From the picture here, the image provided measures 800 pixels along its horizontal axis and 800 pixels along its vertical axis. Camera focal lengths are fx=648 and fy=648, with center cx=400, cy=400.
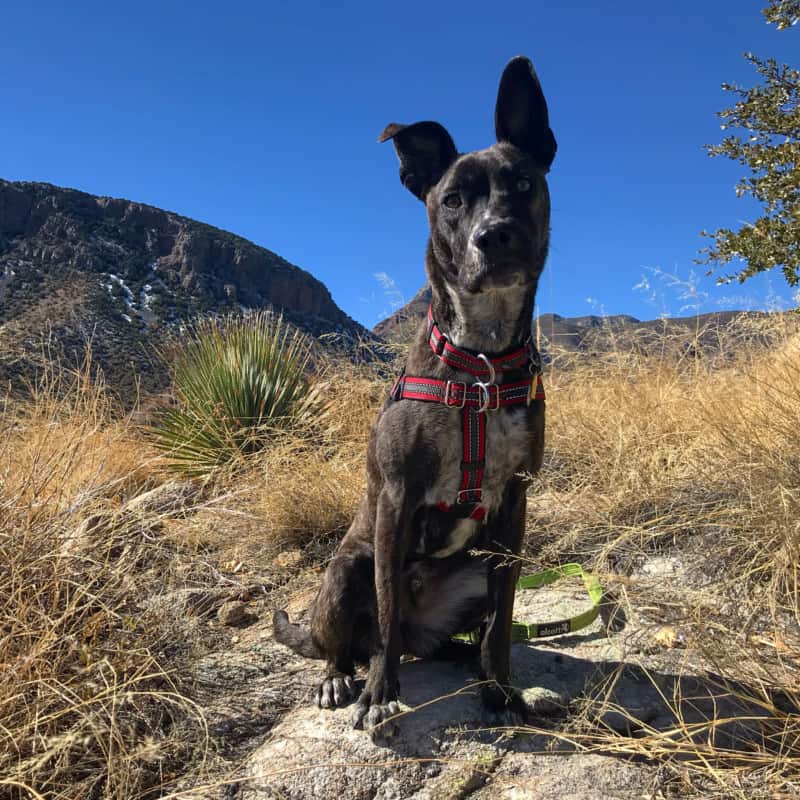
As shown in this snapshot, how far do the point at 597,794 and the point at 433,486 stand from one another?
111cm

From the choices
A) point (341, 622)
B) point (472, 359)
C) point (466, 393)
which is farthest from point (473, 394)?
point (341, 622)

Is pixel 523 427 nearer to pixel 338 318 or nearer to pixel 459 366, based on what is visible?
pixel 459 366

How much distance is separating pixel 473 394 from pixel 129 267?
44.0 metres

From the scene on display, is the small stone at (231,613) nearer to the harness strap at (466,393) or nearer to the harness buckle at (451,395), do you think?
the harness strap at (466,393)

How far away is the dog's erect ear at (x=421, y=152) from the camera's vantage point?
2.72 metres

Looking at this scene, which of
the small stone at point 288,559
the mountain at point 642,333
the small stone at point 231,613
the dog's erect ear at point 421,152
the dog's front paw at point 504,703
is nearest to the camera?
the dog's front paw at point 504,703

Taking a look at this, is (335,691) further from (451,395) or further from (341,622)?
(451,395)

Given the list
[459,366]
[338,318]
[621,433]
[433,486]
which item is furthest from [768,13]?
[338,318]

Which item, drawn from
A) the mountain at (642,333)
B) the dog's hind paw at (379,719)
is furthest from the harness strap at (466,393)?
the mountain at (642,333)

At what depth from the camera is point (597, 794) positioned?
1.96 meters

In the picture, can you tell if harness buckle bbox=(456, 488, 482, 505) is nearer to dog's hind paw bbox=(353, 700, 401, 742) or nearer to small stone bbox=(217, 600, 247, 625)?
dog's hind paw bbox=(353, 700, 401, 742)

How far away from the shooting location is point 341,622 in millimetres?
2625

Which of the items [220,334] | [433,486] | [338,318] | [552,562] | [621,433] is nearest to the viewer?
[433,486]

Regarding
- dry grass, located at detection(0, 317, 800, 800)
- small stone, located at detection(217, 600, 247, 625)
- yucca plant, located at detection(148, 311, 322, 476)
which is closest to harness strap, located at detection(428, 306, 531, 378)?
dry grass, located at detection(0, 317, 800, 800)
